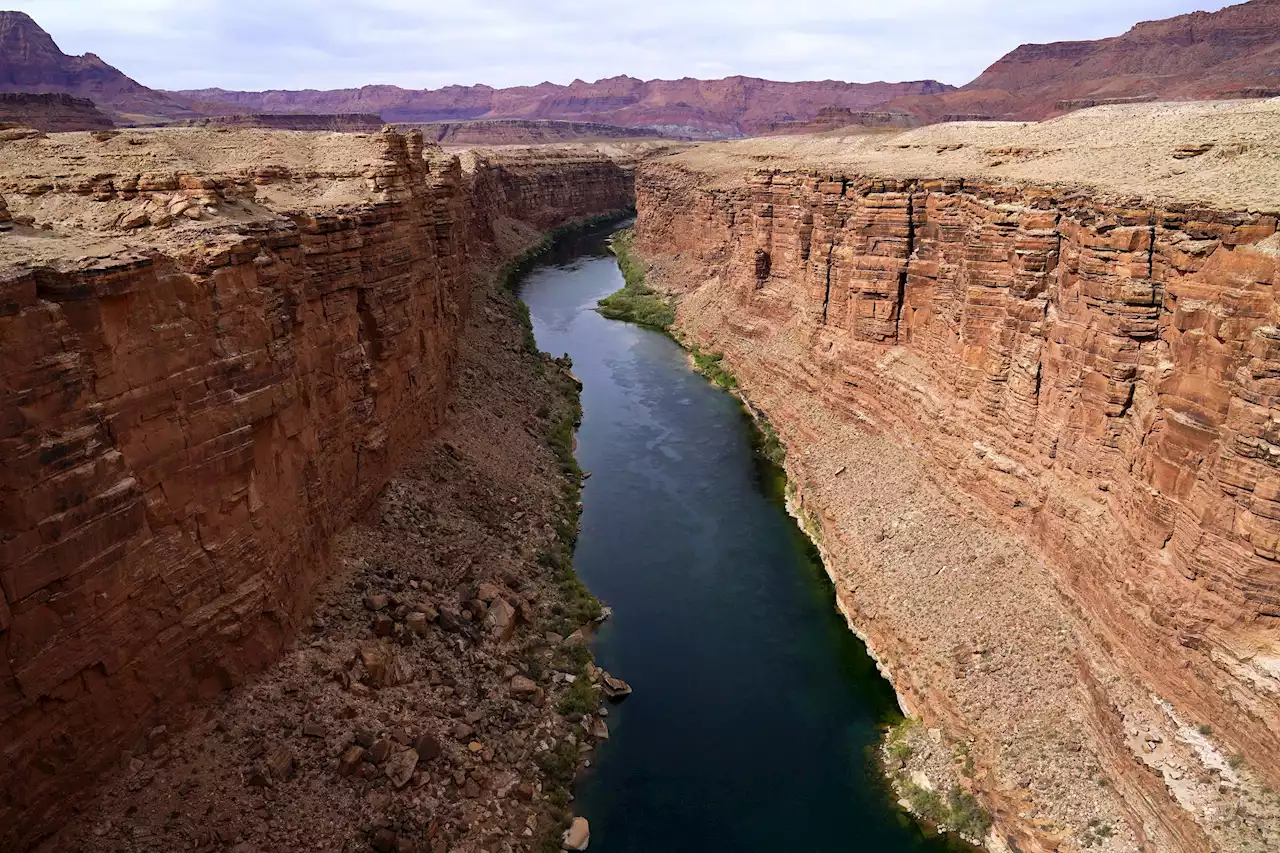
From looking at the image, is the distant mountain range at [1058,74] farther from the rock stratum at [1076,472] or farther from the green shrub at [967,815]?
the green shrub at [967,815]

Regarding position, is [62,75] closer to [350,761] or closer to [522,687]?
[522,687]

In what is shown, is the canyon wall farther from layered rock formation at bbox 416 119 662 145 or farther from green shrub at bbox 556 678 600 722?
layered rock formation at bbox 416 119 662 145

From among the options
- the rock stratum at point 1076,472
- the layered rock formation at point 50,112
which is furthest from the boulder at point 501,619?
the layered rock formation at point 50,112

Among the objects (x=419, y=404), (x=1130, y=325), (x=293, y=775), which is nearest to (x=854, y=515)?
(x=1130, y=325)

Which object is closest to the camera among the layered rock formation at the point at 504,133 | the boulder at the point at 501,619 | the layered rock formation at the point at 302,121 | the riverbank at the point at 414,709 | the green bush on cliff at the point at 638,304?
the riverbank at the point at 414,709

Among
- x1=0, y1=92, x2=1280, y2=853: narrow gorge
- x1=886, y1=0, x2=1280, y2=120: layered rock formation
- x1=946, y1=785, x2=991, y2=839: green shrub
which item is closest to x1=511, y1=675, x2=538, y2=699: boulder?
x1=0, y1=92, x2=1280, y2=853: narrow gorge

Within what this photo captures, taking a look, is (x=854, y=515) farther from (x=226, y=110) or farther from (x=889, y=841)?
(x=226, y=110)
